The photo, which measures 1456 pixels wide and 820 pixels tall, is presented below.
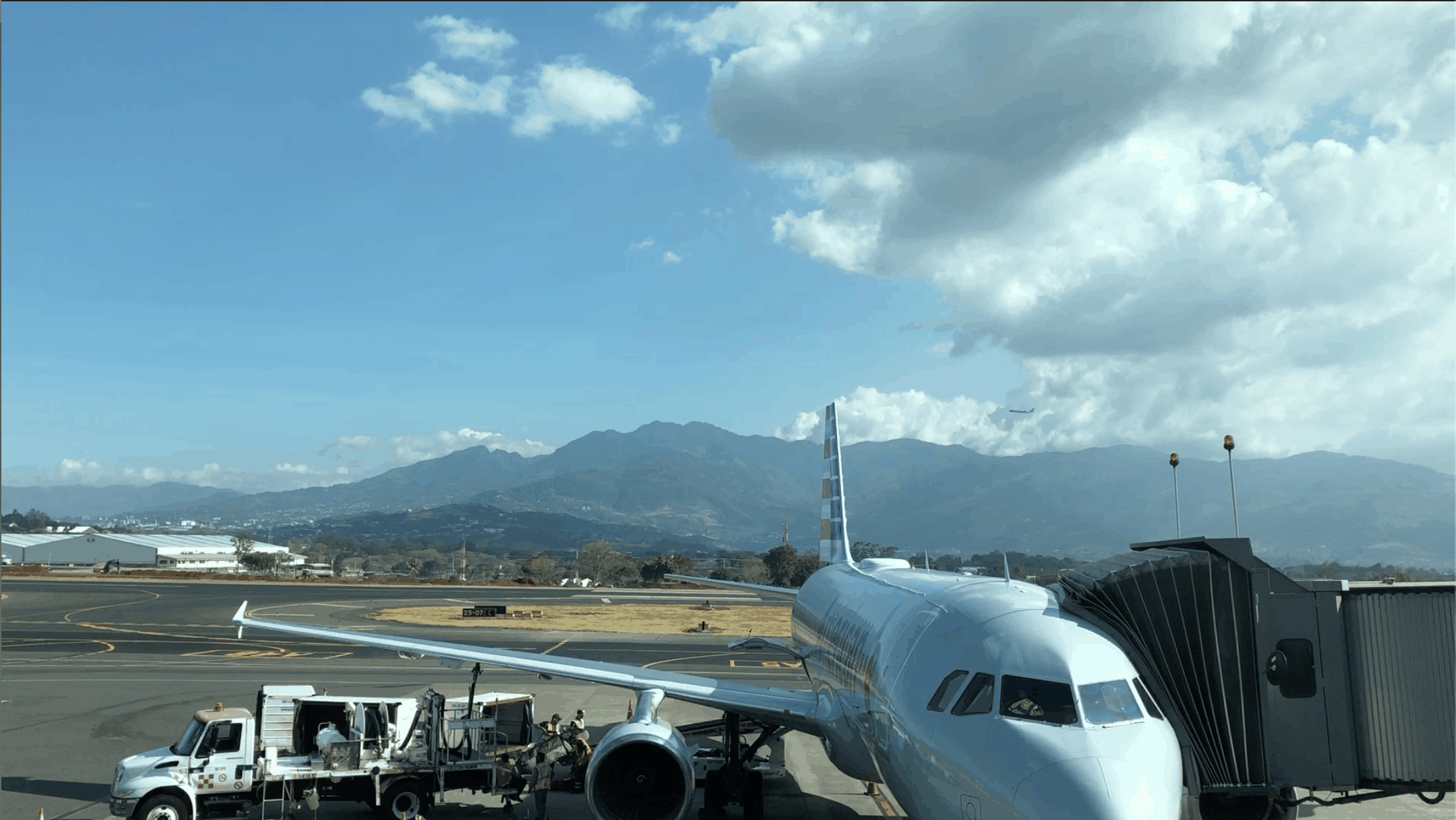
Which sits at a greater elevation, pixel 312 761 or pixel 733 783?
pixel 312 761

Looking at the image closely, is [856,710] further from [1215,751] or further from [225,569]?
[225,569]

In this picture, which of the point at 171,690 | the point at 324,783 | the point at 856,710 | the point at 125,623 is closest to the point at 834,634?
the point at 856,710

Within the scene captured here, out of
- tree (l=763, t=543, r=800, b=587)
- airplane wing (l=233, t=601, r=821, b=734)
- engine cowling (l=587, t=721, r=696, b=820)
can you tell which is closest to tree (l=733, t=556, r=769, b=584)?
tree (l=763, t=543, r=800, b=587)

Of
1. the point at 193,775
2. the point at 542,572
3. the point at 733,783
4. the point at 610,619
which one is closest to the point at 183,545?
the point at 542,572

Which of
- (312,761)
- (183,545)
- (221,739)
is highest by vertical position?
(221,739)

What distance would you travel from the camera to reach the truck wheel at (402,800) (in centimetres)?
1719

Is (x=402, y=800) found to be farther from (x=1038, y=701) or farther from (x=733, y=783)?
(x=1038, y=701)

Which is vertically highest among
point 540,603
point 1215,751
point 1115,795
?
point 1115,795

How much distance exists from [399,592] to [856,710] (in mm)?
77315

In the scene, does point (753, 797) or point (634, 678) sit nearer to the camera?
point (753, 797)

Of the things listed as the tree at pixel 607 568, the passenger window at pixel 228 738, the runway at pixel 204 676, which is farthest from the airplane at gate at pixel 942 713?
the tree at pixel 607 568

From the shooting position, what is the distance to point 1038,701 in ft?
30.8

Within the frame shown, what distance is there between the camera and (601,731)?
26000 millimetres

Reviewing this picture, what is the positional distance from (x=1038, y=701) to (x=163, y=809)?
1540 centimetres
